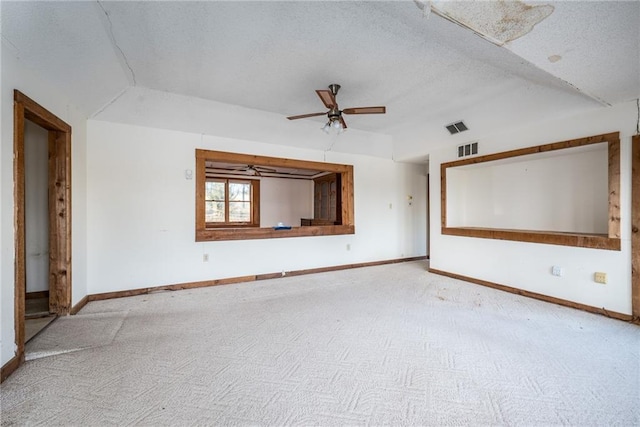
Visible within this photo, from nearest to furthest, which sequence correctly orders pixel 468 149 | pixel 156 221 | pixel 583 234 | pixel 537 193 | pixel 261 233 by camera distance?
pixel 583 234 → pixel 156 221 → pixel 537 193 → pixel 468 149 → pixel 261 233

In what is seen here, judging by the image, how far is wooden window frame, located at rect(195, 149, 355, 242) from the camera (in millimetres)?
4273

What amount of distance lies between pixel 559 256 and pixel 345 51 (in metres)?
3.63

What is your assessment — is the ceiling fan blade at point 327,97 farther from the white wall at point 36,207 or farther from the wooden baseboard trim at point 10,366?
the white wall at point 36,207

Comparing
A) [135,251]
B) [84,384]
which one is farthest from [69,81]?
[84,384]

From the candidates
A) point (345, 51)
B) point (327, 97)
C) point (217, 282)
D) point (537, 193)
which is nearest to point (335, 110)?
point (327, 97)

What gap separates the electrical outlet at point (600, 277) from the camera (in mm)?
3123

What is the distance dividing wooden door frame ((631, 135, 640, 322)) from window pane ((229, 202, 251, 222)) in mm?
7924

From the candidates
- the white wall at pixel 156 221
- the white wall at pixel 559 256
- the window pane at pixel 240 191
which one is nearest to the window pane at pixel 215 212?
the window pane at pixel 240 191

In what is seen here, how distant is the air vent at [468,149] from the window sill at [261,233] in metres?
2.36

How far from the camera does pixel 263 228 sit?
480 cm

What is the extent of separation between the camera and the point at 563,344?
2.43 m

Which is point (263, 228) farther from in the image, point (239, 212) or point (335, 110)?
point (239, 212)

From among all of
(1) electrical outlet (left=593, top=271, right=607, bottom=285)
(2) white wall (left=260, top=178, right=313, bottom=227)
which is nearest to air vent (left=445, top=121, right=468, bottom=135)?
(1) electrical outlet (left=593, top=271, right=607, bottom=285)

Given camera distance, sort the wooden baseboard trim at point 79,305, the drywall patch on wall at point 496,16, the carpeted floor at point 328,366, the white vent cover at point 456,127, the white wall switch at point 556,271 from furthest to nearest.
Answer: the white vent cover at point 456,127, the white wall switch at point 556,271, the wooden baseboard trim at point 79,305, the drywall patch on wall at point 496,16, the carpeted floor at point 328,366
